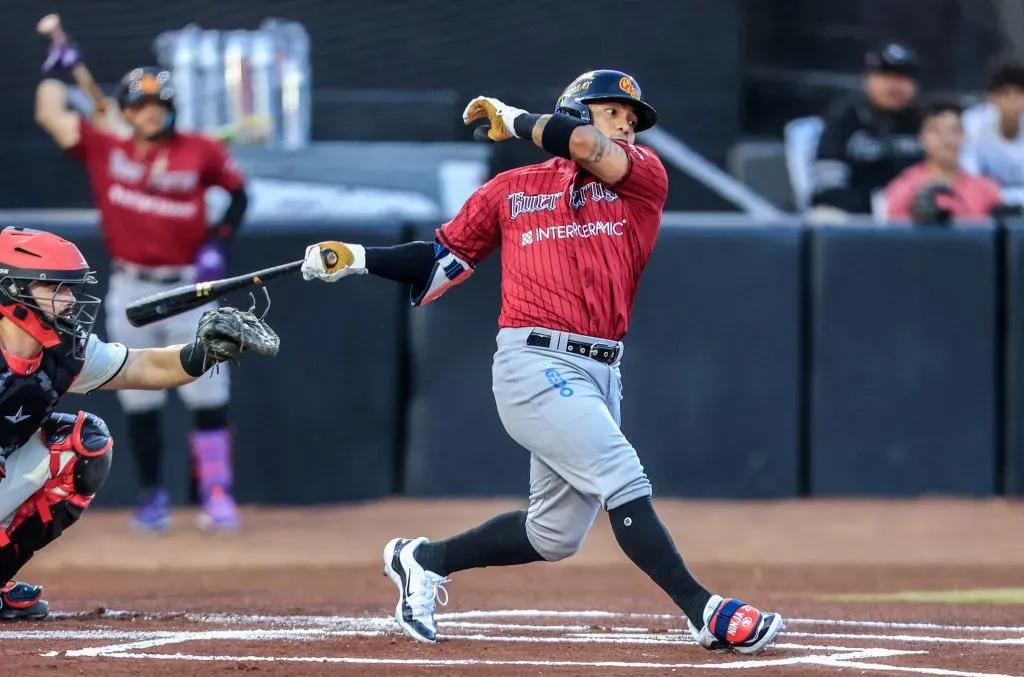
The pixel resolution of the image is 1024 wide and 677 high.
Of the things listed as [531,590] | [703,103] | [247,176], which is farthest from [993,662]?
[703,103]

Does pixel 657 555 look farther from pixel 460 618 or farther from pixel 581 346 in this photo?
pixel 460 618

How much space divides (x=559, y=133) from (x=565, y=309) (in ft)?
1.71

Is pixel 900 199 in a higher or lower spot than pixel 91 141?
lower

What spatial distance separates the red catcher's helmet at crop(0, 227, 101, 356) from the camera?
507 cm

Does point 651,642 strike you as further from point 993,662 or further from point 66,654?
point 66,654

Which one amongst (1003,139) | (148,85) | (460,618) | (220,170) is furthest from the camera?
(1003,139)

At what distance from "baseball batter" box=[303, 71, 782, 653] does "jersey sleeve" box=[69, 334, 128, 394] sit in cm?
74

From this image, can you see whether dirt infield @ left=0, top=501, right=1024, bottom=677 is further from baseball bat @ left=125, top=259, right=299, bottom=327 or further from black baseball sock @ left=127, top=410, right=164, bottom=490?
baseball bat @ left=125, top=259, right=299, bottom=327

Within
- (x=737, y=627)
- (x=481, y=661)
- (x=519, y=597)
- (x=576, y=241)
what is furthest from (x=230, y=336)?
(x=519, y=597)

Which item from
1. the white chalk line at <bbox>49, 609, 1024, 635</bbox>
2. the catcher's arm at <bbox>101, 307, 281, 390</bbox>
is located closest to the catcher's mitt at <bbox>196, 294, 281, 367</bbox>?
the catcher's arm at <bbox>101, 307, 281, 390</bbox>

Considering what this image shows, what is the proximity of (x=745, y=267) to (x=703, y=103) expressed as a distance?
2620 mm

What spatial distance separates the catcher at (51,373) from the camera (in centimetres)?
507

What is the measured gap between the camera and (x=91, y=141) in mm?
8398

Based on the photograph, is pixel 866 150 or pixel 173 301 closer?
pixel 173 301
